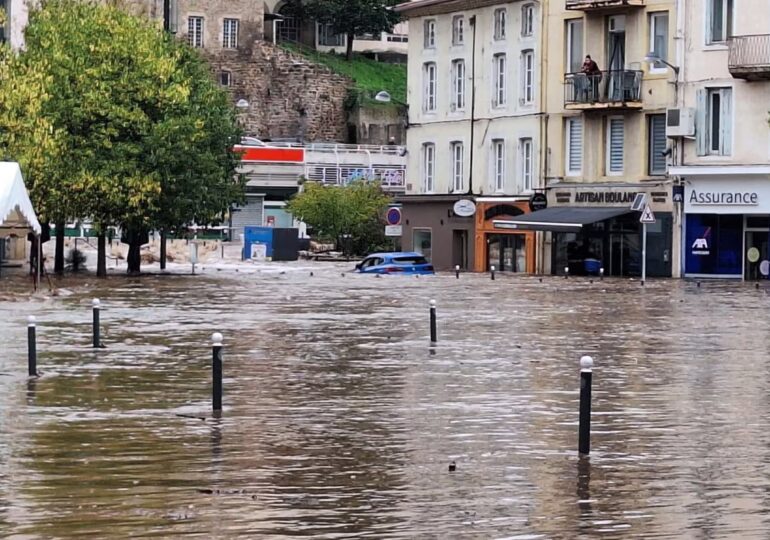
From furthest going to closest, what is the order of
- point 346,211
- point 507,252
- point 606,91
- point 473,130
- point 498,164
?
1. point 346,211
2. point 473,130
3. point 498,164
4. point 507,252
5. point 606,91

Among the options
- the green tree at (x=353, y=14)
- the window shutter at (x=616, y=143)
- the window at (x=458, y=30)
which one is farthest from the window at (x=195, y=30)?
the window shutter at (x=616, y=143)

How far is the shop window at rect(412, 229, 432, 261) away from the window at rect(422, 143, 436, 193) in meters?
1.71

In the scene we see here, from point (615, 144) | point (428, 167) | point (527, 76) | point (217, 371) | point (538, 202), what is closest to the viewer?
point (217, 371)

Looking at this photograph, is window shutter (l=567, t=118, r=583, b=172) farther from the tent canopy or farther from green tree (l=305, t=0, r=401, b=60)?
green tree (l=305, t=0, r=401, b=60)

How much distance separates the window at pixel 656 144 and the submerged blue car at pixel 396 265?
28.0 feet

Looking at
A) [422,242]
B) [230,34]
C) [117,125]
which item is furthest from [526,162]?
[230,34]

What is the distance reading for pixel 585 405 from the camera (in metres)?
14.8

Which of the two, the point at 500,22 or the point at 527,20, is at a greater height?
the point at 500,22

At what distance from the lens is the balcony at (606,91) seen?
62.0 metres

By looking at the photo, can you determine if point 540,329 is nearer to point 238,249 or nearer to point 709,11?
point 709,11

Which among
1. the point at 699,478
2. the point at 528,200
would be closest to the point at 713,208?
the point at 528,200

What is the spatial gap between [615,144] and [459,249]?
9.95 m

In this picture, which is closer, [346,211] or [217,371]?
[217,371]

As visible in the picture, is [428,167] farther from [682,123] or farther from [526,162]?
[682,123]
